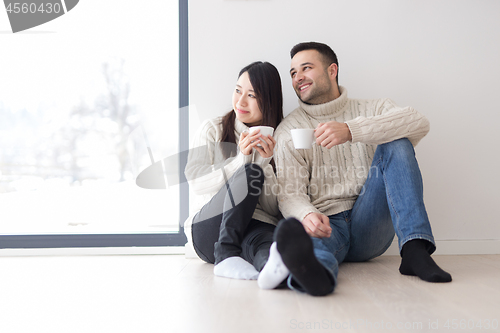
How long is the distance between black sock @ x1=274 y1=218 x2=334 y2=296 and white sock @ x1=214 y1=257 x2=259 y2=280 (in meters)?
0.29

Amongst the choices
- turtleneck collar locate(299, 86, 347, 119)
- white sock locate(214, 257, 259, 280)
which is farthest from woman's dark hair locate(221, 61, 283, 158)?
white sock locate(214, 257, 259, 280)

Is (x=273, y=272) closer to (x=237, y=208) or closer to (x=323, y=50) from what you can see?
(x=237, y=208)

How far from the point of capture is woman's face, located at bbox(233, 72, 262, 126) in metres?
1.50

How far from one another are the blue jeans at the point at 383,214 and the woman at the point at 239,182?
0.26m

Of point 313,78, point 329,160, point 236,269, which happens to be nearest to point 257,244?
point 236,269

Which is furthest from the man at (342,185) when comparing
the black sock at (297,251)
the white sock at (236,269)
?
the white sock at (236,269)

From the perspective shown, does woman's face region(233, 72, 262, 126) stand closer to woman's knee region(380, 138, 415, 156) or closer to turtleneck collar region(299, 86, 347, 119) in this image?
turtleneck collar region(299, 86, 347, 119)

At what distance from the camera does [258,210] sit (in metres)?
1.47

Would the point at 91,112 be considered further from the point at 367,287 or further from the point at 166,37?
the point at 367,287

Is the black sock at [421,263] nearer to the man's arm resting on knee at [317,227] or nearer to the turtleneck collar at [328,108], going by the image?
the man's arm resting on knee at [317,227]

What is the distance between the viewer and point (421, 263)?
112 cm

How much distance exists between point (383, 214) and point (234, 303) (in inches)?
27.2

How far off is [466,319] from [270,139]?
0.77 m

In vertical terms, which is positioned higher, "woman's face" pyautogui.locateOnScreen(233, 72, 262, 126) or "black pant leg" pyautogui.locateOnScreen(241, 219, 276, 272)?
"woman's face" pyautogui.locateOnScreen(233, 72, 262, 126)
